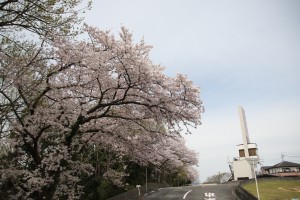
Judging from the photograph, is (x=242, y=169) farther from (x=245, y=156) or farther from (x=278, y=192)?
(x=278, y=192)

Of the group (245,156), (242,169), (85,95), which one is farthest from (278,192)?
(245,156)

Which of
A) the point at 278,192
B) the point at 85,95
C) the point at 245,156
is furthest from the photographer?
the point at 245,156

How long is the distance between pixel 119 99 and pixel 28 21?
16.7ft

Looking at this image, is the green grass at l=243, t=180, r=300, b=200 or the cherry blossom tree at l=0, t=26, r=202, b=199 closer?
the cherry blossom tree at l=0, t=26, r=202, b=199

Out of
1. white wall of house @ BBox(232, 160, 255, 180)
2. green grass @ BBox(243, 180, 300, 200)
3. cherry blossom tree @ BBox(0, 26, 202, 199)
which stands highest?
cherry blossom tree @ BBox(0, 26, 202, 199)

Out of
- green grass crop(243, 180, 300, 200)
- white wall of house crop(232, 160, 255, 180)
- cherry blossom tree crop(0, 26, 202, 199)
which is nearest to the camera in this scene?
cherry blossom tree crop(0, 26, 202, 199)

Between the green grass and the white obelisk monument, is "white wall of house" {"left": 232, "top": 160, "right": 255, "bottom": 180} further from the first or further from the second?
the green grass

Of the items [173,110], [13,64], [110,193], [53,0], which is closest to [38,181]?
[13,64]

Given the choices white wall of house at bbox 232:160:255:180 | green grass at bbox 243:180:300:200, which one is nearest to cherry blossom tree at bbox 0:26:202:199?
green grass at bbox 243:180:300:200

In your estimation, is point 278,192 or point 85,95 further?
point 278,192

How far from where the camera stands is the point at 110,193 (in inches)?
1198

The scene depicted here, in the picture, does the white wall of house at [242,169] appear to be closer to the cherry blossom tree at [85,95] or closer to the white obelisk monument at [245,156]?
the white obelisk monument at [245,156]

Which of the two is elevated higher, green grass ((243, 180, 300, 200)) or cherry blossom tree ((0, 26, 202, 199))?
cherry blossom tree ((0, 26, 202, 199))

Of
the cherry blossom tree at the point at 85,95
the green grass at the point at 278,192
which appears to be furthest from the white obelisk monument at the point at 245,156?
the cherry blossom tree at the point at 85,95
